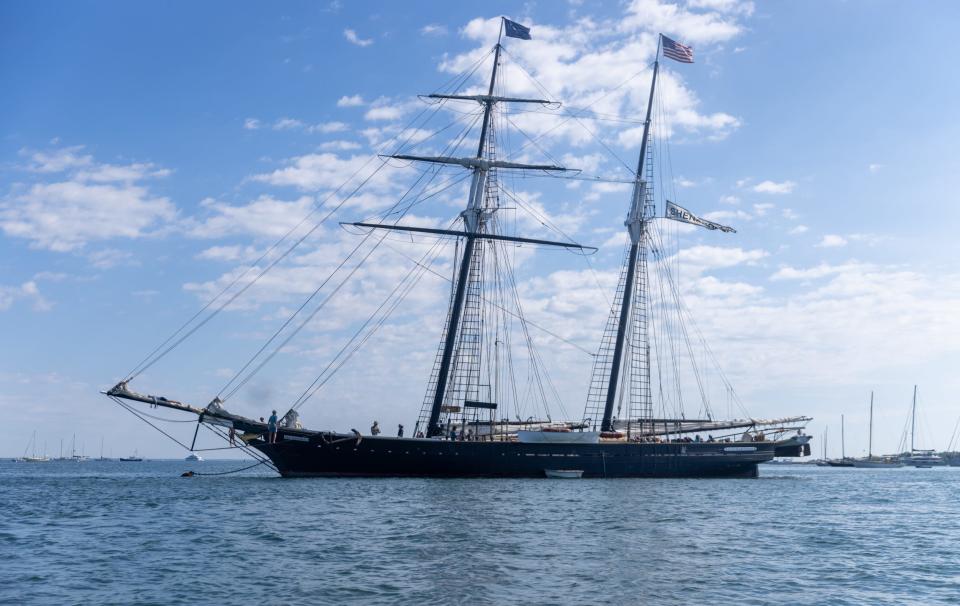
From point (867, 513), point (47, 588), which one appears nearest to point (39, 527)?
point (47, 588)

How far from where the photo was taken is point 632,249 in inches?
2753

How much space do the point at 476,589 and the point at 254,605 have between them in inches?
198

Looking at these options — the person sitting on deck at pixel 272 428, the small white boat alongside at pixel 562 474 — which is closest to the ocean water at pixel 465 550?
the person sitting on deck at pixel 272 428

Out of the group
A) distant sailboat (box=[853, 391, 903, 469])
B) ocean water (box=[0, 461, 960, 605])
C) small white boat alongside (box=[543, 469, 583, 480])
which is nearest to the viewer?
ocean water (box=[0, 461, 960, 605])

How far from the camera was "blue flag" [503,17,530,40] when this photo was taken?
200ft

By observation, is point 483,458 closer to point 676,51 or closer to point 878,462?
point 676,51

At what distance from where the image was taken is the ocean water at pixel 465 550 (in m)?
20.7

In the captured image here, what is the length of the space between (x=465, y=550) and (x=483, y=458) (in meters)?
31.2

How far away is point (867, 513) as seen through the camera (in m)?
43.5

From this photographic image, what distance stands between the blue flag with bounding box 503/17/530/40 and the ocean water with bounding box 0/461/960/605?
105ft

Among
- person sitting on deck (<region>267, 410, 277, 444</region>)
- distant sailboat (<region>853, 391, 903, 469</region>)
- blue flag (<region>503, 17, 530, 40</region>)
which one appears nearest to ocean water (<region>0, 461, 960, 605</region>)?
person sitting on deck (<region>267, 410, 277, 444</region>)

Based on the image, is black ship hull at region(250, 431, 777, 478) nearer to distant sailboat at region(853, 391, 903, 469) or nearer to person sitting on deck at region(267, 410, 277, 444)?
person sitting on deck at region(267, 410, 277, 444)

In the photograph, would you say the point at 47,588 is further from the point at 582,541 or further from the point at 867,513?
the point at 867,513

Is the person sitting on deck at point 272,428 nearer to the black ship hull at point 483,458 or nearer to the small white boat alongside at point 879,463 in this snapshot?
the black ship hull at point 483,458
